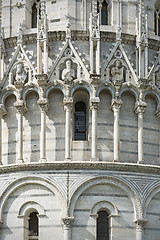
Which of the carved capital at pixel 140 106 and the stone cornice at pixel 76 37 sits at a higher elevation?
the stone cornice at pixel 76 37

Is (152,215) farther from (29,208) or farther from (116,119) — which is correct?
(29,208)

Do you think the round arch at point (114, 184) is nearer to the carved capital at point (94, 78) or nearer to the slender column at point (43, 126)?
the slender column at point (43, 126)

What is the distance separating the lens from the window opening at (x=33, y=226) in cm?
2388

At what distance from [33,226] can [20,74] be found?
18.0ft

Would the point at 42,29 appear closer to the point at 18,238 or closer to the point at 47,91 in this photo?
the point at 47,91

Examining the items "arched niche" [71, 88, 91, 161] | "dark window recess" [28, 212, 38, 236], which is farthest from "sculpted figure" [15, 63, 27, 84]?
"dark window recess" [28, 212, 38, 236]

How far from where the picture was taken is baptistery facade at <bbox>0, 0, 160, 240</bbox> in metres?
23.5

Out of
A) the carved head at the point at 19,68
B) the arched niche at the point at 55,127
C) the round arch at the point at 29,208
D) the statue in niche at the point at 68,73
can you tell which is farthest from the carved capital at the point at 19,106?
the round arch at the point at 29,208

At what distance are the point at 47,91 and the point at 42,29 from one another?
7.51 feet

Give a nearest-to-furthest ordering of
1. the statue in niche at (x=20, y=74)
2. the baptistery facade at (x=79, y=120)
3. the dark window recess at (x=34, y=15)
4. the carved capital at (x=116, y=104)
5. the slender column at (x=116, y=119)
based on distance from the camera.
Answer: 1. the baptistery facade at (x=79, y=120)
2. the slender column at (x=116, y=119)
3. the carved capital at (x=116, y=104)
4. the statue in niche at (x=20, y=74)
5. the dark window recess at (x=34, y=15)

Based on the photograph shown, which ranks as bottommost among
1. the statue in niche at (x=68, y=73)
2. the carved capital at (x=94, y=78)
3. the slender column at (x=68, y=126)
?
the slender column at (x=68, y=126)

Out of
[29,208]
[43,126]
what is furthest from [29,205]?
[43,126]

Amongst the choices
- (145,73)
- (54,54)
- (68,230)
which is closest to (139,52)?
(145,73)

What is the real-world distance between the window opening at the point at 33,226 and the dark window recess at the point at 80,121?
3.18 metres
